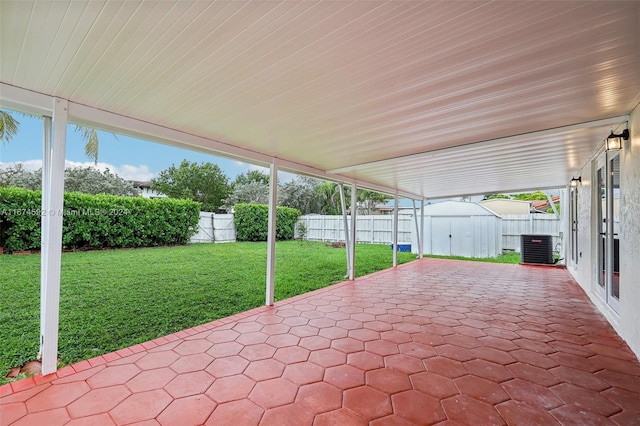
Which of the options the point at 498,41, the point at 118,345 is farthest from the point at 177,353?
the point at 498,41

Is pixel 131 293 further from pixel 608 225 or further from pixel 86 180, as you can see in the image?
pixel 86 180

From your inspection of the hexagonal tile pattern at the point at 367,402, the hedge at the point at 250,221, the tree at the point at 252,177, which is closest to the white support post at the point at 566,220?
the hexagonal tile pattern at the point at 367,402

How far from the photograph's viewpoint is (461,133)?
→ 3344mm

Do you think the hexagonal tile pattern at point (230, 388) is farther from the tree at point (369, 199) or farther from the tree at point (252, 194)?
the tree at point (252, 194)

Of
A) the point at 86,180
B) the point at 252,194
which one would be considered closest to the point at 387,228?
the point at 252,194

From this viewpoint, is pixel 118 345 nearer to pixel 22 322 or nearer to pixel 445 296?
pixel 22 322

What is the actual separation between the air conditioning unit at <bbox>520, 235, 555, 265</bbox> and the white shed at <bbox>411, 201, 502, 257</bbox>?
78.5 inches

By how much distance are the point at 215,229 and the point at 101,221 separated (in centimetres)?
506

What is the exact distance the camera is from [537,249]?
837 centimetres

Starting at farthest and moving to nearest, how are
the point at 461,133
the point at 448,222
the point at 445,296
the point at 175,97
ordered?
the point at 448,222 < the point at 445,296 < the point at 461,133 < the point at 175,97

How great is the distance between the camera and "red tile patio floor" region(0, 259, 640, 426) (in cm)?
190

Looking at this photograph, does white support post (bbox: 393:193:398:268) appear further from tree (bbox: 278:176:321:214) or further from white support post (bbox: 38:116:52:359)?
tree (bbox: 278:176:321:214)

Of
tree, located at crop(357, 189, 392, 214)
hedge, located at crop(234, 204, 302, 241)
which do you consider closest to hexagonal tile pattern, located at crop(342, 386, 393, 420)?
hedge, located at crop(234, 204, 302, 241)

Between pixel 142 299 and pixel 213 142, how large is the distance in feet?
9.31
